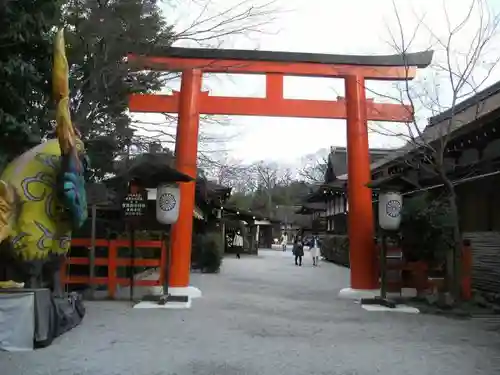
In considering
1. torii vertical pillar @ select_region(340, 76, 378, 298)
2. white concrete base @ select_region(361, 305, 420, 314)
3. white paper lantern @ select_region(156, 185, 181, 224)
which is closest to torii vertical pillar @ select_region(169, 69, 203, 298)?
white paper lantern @ select_region(156, 185, 181, 224)

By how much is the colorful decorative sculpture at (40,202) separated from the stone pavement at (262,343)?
124cm

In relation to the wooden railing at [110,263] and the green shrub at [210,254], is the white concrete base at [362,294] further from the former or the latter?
the green shrub at [210,254]

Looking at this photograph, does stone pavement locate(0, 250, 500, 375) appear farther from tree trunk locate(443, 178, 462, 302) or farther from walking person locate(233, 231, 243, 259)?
walking person locate(233, 231, 243, 259)

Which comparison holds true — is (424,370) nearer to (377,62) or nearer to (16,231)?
(16,231)

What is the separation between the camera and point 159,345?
22.6ft

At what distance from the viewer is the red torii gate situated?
1249 centimetres

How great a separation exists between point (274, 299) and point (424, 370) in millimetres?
6298

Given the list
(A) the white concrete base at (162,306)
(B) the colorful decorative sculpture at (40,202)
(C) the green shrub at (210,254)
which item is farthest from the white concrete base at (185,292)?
(C) the green shrub at (210,254)

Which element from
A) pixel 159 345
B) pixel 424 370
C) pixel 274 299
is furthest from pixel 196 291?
pixel 424 370

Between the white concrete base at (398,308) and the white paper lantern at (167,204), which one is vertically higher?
the white paper lantern at (167,204)

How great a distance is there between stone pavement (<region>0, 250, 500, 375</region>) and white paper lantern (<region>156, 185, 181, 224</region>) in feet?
5.98

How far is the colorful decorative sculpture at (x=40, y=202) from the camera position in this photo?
23.0 ft

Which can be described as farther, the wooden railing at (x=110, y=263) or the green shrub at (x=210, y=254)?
the green shrub at (x=210, y=254)

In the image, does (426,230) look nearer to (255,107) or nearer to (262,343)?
(255,107)
